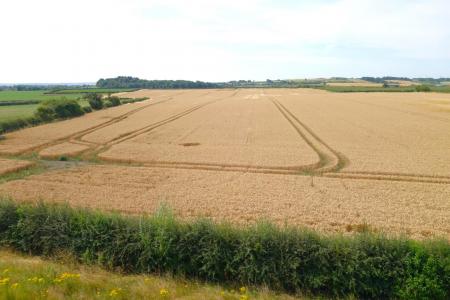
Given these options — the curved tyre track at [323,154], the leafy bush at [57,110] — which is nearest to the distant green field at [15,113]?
the leafy bush at [57,110]

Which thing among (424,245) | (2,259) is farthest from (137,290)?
(424,245)

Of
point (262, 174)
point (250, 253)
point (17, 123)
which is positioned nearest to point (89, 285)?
point (250, 253)

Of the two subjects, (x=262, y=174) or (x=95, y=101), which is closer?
(x=262, y=174)

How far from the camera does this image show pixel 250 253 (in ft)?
29.5

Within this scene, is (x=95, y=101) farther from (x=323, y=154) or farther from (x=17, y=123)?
(x=323, y=154)

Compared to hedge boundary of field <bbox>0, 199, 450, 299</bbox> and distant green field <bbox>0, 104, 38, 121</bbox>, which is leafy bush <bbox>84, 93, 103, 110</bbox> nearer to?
distant green field <bbox>0, 104, 38, 121</bbox>

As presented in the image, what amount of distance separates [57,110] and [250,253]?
170ft

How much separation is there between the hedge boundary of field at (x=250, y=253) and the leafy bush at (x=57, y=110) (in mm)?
43650

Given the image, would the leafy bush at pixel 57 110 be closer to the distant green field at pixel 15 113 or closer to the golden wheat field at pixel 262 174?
the distant green field at pixel 15 113

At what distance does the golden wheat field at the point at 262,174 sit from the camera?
47.2 feet

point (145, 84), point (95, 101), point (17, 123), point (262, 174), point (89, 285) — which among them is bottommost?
point (262, 174)

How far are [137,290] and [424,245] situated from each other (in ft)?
26.0

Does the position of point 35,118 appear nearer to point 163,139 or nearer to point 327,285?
point 163,139

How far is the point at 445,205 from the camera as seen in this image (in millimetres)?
15180
